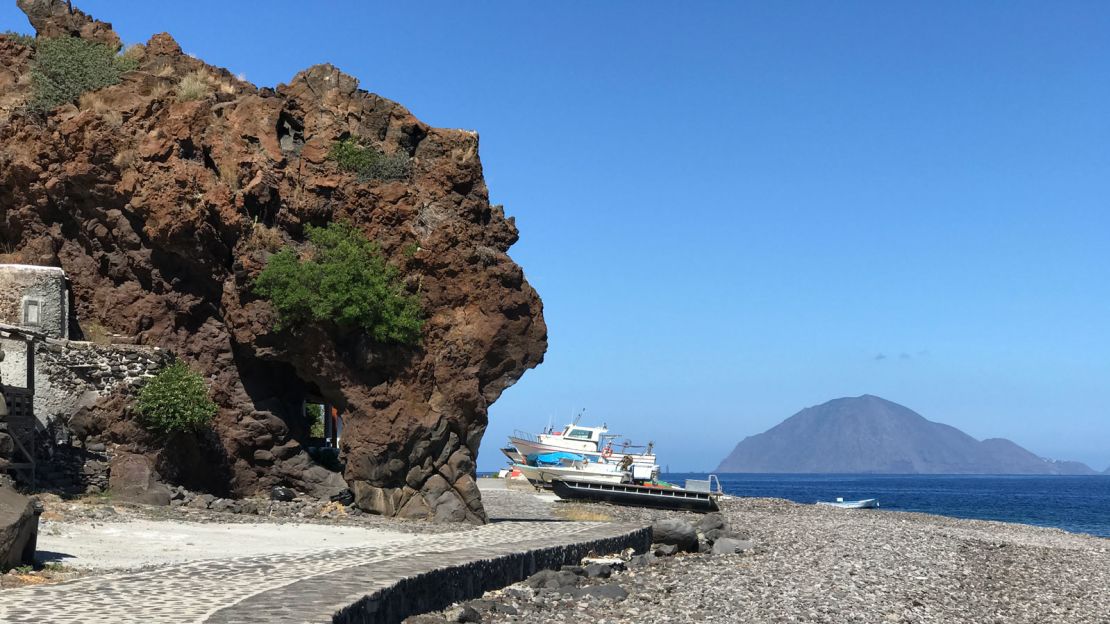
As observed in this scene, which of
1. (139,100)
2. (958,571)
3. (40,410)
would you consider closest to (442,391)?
(40,410)

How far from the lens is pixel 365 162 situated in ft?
81.5

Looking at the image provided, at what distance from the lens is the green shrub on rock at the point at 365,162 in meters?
24.8

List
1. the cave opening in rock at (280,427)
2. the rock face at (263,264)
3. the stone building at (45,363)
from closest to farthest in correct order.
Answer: the stone building at (45,363) < the rock face at (263,264) < the cave opening in rock at (280,427)

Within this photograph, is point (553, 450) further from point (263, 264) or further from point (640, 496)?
point (263, 264)

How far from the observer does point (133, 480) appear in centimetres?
2194

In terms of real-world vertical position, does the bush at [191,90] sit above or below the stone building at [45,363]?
above

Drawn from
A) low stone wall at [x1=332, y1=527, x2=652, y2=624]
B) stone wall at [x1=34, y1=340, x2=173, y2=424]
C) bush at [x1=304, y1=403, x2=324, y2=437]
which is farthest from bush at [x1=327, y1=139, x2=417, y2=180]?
bush at [x1=304, y1=403, x2=324, y2=437]

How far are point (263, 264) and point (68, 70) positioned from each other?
6.94 meters

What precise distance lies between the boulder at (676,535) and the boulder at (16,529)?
14.0m

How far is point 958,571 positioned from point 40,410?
18.7 metres

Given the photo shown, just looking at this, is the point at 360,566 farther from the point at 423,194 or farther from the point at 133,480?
the point at 423,194

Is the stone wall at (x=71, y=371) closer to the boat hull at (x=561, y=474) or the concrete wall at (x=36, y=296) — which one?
the concrete wall at (x=36, y=296)

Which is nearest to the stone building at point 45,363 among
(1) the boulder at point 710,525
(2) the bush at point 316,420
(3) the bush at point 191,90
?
(3) the bush at point 191,90

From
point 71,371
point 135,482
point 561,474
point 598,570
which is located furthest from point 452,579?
point 561,474
